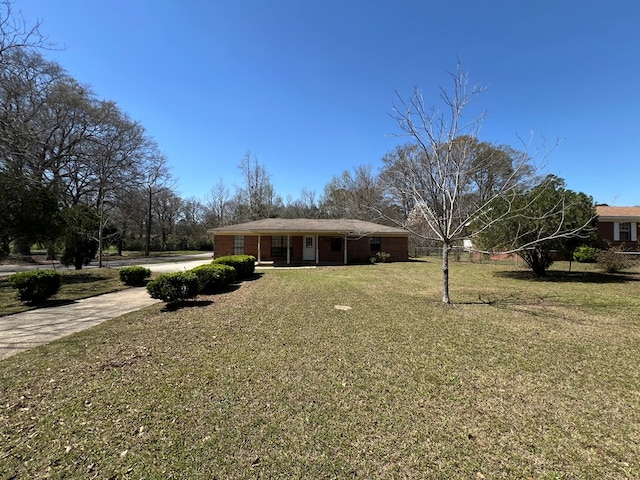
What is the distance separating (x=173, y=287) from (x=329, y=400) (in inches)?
224

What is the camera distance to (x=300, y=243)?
21.1 meters

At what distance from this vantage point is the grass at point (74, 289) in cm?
797

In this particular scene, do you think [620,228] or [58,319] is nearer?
[58,319]

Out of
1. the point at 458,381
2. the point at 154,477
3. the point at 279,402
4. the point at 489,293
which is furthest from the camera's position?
the point at 489,293

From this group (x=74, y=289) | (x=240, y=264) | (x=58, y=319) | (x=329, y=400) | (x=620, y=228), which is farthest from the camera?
(x=620, y=228)

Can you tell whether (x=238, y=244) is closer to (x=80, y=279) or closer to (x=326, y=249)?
(x=326, y=249)

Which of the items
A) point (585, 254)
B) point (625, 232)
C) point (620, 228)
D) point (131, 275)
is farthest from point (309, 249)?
point (625, 232)

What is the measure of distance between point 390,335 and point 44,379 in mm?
4923

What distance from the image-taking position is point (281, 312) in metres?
7.00

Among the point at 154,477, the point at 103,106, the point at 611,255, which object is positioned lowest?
the point at 154,477

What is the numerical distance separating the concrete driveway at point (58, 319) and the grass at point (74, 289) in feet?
1.66

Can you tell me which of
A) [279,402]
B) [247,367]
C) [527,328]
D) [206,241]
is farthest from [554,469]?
[206,241]

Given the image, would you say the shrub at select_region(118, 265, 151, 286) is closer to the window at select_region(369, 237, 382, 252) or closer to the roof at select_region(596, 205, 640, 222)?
the window at select_region(369, 237, 382, 252)

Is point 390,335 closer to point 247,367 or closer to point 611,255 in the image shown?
point 247,367
